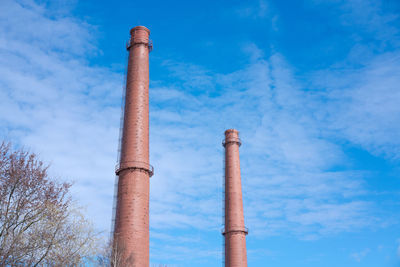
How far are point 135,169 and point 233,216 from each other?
14.9 metres

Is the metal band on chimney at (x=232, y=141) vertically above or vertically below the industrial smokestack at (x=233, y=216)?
above

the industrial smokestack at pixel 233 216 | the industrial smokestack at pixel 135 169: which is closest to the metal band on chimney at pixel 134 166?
the industrial smokestack at pixel 135 169

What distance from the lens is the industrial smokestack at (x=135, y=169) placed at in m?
23.5

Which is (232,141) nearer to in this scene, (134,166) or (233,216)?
(233,216)

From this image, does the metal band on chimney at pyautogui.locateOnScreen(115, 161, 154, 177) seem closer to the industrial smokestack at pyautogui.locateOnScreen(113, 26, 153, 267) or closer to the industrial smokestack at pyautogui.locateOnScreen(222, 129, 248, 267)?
the industrial smokestack at pyautogui.locateOnScreen(113, 26, 153, 267)

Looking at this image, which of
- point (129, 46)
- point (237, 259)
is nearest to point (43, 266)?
point (129, 46)

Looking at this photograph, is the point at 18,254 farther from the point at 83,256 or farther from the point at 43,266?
the point at 83,256

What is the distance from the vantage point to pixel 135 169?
2566 cm

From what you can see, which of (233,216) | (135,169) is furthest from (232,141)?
(135,169)

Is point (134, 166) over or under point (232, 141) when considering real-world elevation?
under

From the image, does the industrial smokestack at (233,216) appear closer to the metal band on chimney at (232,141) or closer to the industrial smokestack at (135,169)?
the metal band on chimney at (232,141)

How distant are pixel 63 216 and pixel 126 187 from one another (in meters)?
6.78

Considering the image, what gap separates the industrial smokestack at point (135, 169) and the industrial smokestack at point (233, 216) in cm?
1350

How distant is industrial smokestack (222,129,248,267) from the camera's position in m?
36.4
